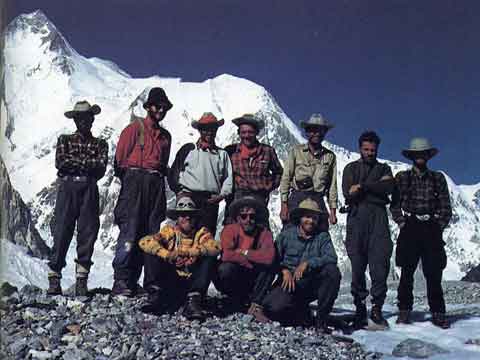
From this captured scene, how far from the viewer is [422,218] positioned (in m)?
7.86

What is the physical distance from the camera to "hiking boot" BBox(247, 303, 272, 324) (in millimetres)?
7141

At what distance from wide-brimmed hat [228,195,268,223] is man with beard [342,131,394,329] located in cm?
108

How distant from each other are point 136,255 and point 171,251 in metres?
0.93

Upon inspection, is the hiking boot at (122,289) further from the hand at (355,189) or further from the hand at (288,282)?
the hand at (355,189)

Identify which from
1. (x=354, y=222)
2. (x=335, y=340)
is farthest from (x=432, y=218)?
(x=335, y=340)

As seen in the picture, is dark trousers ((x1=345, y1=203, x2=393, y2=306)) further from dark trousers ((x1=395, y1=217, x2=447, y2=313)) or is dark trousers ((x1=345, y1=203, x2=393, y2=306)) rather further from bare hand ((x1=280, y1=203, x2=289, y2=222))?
bare hand ((x1=280, y1=203, x2=289, y2=222))

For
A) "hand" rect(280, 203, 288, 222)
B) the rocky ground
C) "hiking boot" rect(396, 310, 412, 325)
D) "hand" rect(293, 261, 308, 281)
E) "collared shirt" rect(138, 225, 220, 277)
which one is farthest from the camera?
"hiking boot" rect(396, 310, 412, 325)

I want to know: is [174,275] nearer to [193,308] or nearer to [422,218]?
[193,308]

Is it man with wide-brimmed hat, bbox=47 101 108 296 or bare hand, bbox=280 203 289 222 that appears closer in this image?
man with wide-brimmed hat, bbox=47 101 108 296

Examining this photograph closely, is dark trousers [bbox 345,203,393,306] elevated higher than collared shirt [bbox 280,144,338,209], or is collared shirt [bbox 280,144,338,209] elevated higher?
collared shirt [bbox 280,144,338,209]

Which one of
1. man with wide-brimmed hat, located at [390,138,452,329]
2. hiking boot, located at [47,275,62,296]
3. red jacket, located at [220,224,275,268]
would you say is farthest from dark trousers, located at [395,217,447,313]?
hiking boot, located at [47,275,62,296]

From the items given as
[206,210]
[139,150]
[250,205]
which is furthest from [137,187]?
[250,205]

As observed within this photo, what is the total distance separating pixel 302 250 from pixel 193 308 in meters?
1.43

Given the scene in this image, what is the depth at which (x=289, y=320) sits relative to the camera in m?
7.38
